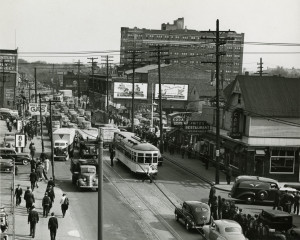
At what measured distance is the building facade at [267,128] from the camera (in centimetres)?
4369

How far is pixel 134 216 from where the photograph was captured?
3005 centimetres

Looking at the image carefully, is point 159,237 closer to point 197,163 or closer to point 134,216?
point 134,216

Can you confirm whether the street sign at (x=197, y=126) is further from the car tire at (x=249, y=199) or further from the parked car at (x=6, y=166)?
the parked car at (x=6, y=166)

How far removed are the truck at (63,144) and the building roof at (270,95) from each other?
17314 mm

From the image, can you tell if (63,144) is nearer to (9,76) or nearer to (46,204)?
(46,204)

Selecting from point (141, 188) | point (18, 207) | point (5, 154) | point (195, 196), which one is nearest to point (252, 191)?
point (195, 196)

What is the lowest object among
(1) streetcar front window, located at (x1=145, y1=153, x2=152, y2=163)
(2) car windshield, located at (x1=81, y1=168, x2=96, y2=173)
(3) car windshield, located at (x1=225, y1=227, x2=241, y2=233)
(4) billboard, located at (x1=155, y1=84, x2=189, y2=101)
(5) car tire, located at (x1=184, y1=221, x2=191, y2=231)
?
(5) car tire, located at (x1=184, y1=221, x2=191, y2=231)

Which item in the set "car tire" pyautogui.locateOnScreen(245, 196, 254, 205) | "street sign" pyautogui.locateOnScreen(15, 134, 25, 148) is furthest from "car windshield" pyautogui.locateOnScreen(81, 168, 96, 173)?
"car tire" pyautogui.locateOnScreen(245, 196, 254, 205)

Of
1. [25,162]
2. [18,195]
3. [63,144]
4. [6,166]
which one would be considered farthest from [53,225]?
[63,144]

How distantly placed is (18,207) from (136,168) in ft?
41.4

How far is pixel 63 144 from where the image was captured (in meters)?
50.9

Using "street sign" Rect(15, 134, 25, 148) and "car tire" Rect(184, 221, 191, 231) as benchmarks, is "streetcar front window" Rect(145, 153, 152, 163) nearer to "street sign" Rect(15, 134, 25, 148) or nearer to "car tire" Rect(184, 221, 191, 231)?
"street sign" Rect(15, 134, 25, 148)

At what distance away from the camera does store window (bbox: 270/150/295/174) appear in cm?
4419

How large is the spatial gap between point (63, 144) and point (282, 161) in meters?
20.3
